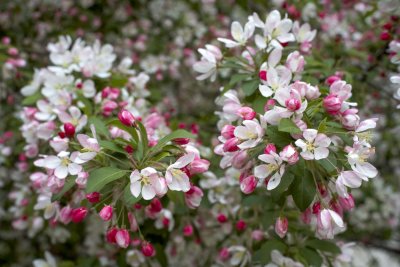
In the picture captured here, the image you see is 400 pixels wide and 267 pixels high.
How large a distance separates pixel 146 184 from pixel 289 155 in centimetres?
42

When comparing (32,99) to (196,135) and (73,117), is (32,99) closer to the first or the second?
(73,117)

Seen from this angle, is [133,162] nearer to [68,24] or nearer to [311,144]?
[311,144]

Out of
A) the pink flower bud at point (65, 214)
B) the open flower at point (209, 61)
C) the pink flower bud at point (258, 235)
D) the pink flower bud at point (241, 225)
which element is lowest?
the pink flower bud at point (241, 225)

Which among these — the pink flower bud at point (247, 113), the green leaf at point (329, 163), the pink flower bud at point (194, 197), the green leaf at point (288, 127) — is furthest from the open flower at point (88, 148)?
the green leaf at point (329, 163)

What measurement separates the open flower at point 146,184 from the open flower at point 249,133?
265 millimetres

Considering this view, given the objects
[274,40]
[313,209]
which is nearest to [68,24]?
[274,40]

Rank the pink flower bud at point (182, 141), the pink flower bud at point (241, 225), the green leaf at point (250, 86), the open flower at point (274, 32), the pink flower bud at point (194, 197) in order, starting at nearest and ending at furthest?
the pink flower bud at point (182, 141) < the pink flower bud at point (194, 197) < the green leaf at point (250, 86) < the open flower at point (274, 32) < the pink flower bud at point (241, 225)

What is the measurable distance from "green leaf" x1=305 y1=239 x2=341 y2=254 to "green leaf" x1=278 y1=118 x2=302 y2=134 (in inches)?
28.2

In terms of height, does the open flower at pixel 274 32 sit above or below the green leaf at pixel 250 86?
above

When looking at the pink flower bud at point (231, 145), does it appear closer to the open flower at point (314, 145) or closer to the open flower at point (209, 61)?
the open flower at point (314, 145)

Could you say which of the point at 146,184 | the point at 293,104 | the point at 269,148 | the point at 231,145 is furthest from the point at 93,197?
the point at 293,104

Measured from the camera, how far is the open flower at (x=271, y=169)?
4.47 ft

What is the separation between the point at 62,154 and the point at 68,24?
7.49 ft

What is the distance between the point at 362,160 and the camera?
55.9 inches
